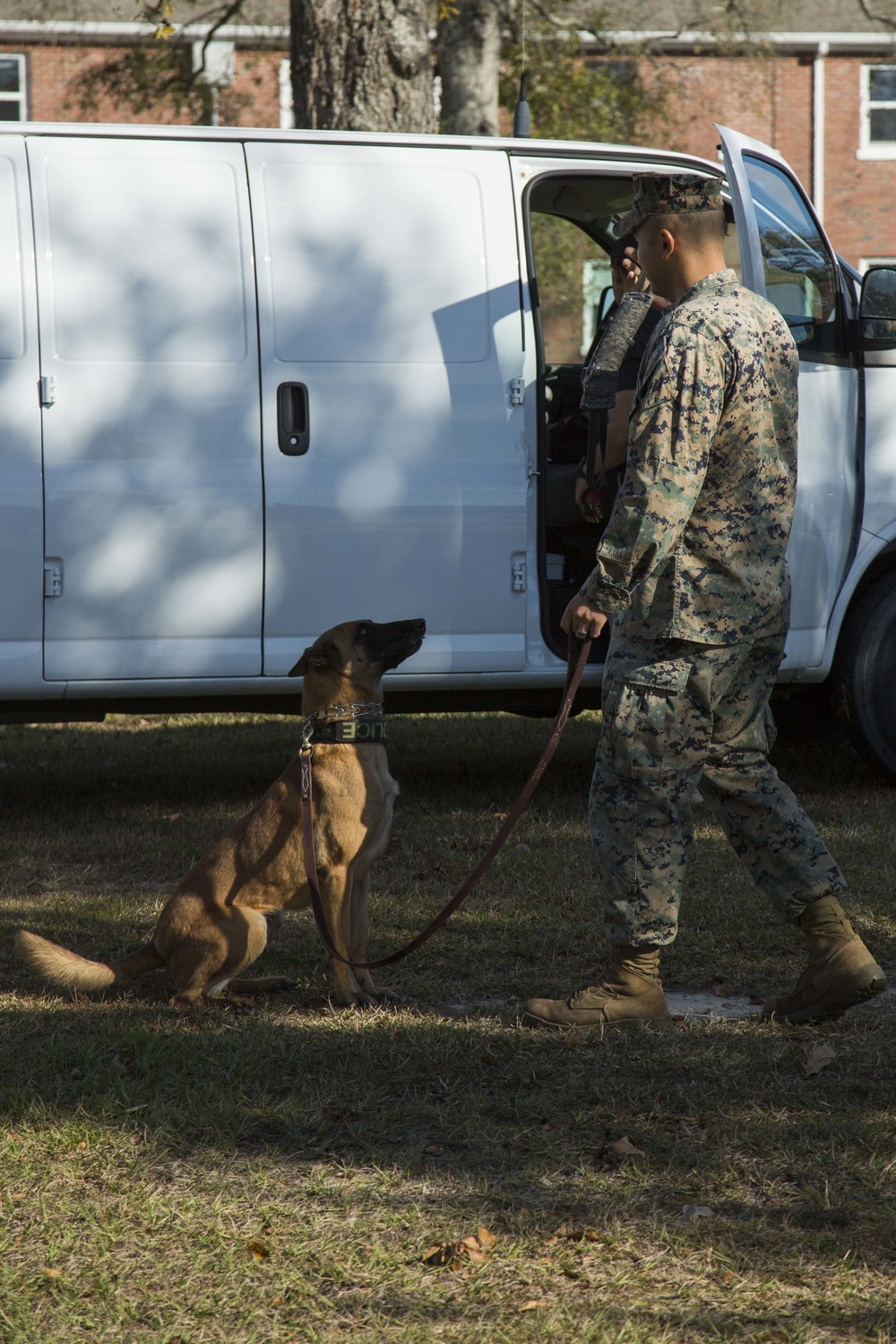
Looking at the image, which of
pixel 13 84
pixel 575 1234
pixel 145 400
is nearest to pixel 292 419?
pixel 145 400

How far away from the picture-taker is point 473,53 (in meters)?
12.8

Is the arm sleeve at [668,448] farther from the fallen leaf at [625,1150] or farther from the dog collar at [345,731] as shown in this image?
the fallen leaf at [625,1150]

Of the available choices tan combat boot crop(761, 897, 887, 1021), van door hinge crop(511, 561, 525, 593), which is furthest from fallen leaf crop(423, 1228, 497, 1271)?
van door hinge crop(511, 561, 525, 593)

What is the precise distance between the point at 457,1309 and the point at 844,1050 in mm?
→ 1415

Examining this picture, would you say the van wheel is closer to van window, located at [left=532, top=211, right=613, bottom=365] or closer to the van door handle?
the van door handle

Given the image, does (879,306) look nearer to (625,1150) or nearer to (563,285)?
(625,1150)

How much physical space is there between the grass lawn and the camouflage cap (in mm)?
2033

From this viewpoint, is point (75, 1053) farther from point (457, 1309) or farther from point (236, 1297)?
point (457, 1309)

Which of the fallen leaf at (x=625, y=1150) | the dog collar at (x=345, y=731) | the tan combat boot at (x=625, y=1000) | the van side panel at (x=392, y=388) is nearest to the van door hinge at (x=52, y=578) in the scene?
the van side panel at (x=392, y=388)

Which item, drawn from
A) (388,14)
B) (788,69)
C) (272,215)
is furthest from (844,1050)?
(788,69)

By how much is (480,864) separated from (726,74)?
62.1 ft

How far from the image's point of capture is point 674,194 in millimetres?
3156

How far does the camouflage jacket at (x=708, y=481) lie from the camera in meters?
3.04

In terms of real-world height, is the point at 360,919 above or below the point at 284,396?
below
